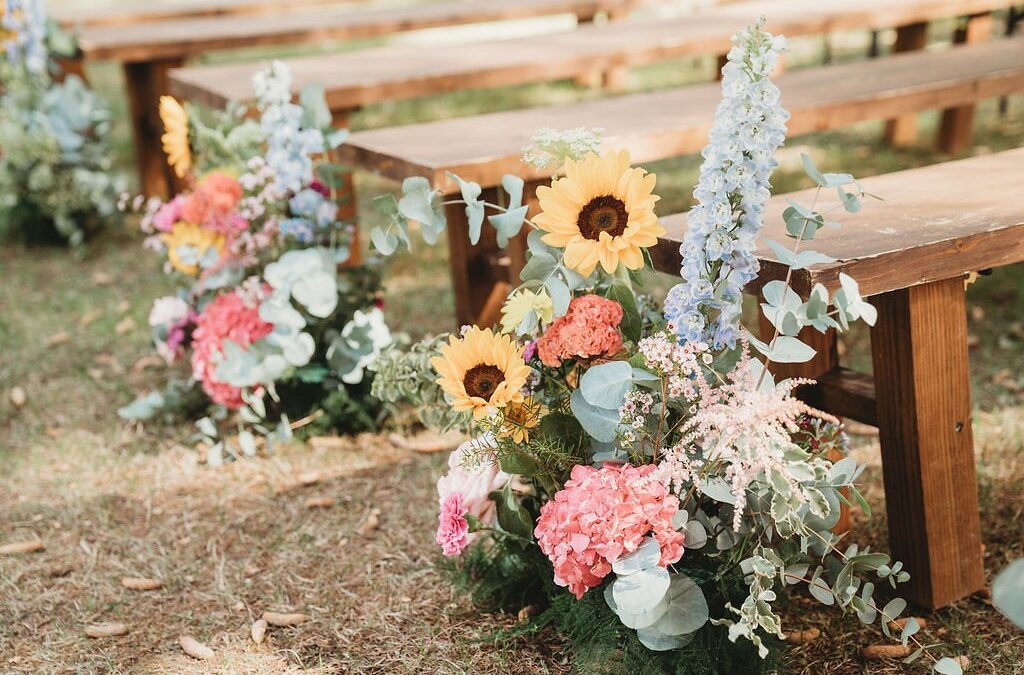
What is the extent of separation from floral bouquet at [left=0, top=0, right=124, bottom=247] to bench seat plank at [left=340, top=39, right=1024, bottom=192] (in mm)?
1891

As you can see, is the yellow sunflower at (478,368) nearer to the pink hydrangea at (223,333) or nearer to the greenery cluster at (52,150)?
the pink hydrangea at (223,333)

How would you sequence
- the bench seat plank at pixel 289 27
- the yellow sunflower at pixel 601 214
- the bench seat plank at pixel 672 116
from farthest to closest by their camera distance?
1. the bench seat plank at pixel 289 27
2. the bench seat plank at pixel 672 116
3. the yellow sunflower at pixel 601 214

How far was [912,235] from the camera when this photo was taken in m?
1.90

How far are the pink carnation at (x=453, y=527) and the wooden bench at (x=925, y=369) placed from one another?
22.2 inches

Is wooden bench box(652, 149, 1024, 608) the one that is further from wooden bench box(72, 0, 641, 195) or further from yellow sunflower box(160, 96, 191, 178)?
wooden bench box(72, 0, 641, 195)

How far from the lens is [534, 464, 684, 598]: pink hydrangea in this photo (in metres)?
1.68

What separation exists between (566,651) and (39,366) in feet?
7.07

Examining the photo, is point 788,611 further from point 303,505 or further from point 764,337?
point 303,505

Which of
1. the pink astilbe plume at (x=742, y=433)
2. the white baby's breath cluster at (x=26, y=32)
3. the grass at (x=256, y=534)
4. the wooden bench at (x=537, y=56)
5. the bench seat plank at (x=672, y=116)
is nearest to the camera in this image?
the pink astilbe plume at (x=742, y=433)

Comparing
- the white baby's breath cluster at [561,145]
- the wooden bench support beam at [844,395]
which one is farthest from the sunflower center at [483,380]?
the wooden bench support beam at [844,395]

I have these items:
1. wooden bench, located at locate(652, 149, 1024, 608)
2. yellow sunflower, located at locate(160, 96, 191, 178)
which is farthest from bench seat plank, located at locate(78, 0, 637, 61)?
wooden bench, located at locate(652, 149, 1024, 608)

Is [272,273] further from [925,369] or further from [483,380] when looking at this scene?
[925,369]

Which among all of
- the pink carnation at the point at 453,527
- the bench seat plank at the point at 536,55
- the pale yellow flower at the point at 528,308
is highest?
the bench seat plank at the point at 536,55

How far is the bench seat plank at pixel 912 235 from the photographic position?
1.80 metres
